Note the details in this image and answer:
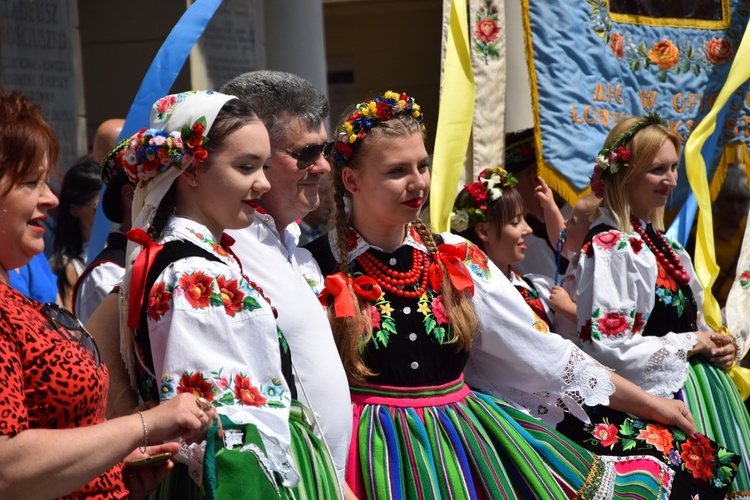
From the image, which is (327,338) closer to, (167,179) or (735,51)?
(167,179)

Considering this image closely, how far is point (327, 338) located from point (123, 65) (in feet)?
20.2

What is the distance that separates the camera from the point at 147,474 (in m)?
2.19

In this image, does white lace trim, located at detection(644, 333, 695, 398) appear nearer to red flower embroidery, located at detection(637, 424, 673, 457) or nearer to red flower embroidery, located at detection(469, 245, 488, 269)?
red flower embroidery, located at detection(637, 424, 673, 457)

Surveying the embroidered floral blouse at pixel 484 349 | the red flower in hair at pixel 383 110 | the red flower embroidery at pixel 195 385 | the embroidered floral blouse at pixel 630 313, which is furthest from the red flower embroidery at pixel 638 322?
the red flower embroidery at pixel 195 385

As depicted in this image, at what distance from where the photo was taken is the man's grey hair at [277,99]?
2.89m

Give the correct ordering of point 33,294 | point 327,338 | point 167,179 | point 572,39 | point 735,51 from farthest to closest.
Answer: point 735,51 < point 572,39 < point 33,294 < point 327,338 < point 167,179

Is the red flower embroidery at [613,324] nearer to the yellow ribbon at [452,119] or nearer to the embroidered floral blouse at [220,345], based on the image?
the yellow ribbon at [452,119]

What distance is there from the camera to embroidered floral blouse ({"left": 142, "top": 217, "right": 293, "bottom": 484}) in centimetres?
217

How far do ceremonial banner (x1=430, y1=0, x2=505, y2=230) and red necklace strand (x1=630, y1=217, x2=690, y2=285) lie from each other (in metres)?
0.72

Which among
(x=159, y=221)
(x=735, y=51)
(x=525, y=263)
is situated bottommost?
(x=525, y=263)

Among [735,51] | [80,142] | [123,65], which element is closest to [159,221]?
[735,51]

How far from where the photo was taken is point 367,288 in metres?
3.03

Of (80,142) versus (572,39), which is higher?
(572,39)

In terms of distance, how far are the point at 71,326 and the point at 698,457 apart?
2137 millimetres
